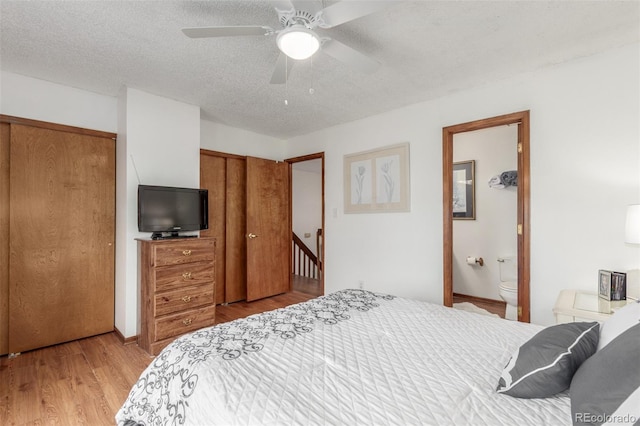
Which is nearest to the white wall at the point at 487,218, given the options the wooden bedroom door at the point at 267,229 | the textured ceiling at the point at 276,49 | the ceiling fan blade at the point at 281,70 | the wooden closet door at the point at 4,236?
the textured ceiling at the point at 276,49

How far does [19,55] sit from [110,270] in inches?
77.7

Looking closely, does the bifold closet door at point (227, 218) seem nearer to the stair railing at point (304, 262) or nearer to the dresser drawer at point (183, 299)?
the dresser drawer at point (183, 299)

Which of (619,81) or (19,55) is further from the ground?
(19,55)

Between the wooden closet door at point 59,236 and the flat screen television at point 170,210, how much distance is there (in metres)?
0.56

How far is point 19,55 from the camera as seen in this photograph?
7.70 ft

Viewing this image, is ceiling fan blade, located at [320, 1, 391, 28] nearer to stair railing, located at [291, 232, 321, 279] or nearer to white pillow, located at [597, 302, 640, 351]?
white pillow, located at [597, 302, 640, 351]

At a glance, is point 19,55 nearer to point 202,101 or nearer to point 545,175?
point 202,101

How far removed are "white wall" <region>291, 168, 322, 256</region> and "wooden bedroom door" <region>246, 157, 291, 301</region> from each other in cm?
180

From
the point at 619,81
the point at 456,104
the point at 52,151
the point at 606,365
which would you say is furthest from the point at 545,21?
Answer: the point at 52,151

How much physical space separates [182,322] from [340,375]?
2.24 metres

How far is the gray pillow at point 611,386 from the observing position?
73cm

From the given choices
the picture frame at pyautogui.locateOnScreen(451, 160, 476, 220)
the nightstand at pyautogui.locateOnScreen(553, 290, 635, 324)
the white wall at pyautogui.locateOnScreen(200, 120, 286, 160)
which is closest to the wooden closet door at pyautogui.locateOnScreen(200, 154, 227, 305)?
the white wall at pyautogui.locateOnScreen(200, 120, 286, 160)

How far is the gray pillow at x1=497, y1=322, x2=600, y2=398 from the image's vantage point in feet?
3.25

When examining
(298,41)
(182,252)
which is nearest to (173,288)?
(182,252)
